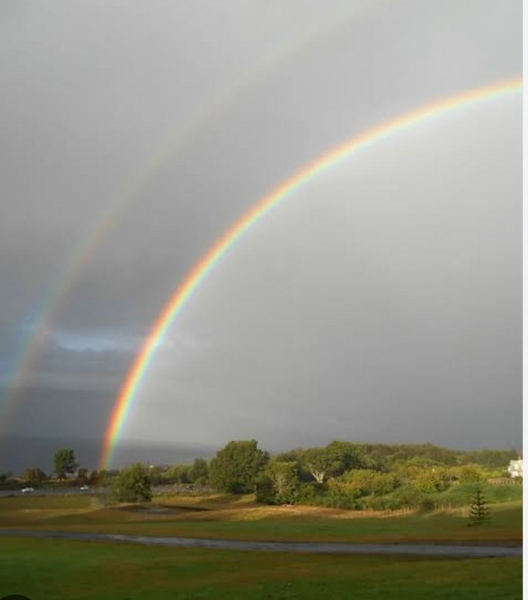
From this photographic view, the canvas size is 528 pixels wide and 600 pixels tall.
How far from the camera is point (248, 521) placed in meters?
39.5

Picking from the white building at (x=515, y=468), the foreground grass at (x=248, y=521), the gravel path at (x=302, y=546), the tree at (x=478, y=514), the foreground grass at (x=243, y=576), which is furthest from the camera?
the white building at (x=515, y=468)

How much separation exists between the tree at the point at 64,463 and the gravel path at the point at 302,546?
23.7 metres

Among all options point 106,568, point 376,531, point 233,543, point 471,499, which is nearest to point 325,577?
point 106,568

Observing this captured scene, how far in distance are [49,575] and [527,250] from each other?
1692cm

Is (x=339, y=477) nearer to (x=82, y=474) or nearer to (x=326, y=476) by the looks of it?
(x=326, y=476)

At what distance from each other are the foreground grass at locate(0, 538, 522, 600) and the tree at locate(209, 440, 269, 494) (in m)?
24.1

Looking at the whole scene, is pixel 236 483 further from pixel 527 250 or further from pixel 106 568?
pixel 527 250

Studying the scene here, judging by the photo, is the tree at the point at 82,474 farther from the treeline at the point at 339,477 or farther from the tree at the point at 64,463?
the treeline at the point at 339,477

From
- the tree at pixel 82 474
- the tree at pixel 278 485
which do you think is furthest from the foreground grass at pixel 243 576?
the tree at pixel 82 474

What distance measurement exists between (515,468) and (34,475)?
40.9 meters

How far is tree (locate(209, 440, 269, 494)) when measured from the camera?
1961 inches

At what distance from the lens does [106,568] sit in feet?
72.1

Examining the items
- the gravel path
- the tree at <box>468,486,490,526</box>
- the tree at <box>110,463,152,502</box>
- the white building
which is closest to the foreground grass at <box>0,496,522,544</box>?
the tree at <box>468,486,490,526</box>

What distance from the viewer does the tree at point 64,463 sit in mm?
57281
